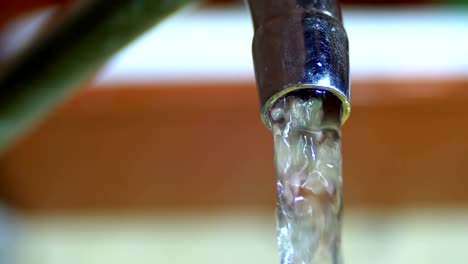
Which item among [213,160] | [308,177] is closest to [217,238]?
[213,160]

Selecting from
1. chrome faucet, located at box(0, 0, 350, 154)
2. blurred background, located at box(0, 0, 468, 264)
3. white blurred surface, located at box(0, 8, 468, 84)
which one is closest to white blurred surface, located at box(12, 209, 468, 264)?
blurred background, located at box(0, 0, 468, 264)

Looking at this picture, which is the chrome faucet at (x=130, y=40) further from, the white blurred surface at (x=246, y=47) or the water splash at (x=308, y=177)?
the white blurred surface at (x=246, y=47)

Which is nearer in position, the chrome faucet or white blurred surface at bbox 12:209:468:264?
the chrome faucet

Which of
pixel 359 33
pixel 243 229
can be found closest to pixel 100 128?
pixel 243 229

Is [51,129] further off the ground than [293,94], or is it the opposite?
[51,129]

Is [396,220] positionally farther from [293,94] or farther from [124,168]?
[293,94]

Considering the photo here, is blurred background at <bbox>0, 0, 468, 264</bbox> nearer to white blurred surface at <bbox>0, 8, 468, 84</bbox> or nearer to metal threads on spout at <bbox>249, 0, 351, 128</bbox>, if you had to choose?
white blurred surface at <bbox>0, 8, 468, 84</bbox>
